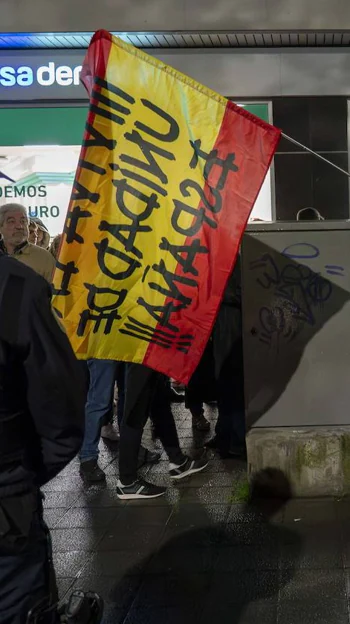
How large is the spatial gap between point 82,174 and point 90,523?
87.6 inches

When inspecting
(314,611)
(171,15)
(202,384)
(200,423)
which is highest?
(171,15)

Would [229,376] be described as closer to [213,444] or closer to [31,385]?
[213,444]

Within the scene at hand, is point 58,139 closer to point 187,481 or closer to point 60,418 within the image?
point 187,481

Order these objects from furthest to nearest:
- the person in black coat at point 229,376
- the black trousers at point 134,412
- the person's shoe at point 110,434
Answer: the person's shoe at point 110,434
the person in black coat at point 229,376
the black trousers at point 134,412

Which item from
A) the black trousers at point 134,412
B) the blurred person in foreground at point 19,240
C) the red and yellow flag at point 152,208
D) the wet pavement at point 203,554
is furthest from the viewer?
the blurred person in foreground at point 19,240

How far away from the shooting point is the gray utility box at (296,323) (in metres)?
5.48

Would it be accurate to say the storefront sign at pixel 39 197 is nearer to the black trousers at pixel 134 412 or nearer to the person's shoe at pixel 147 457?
the person's shoe at pixel 147 457

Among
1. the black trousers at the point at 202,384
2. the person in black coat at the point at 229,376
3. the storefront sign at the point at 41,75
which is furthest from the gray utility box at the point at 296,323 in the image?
the storefront sign at the point at 41,75

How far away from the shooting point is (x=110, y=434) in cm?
754

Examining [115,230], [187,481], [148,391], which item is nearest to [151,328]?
[115,230]

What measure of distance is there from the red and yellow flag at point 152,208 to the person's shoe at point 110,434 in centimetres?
289

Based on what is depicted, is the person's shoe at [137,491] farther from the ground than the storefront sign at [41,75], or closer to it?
closer to it

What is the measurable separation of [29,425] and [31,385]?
13 cm

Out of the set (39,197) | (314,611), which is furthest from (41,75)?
(314,611)
